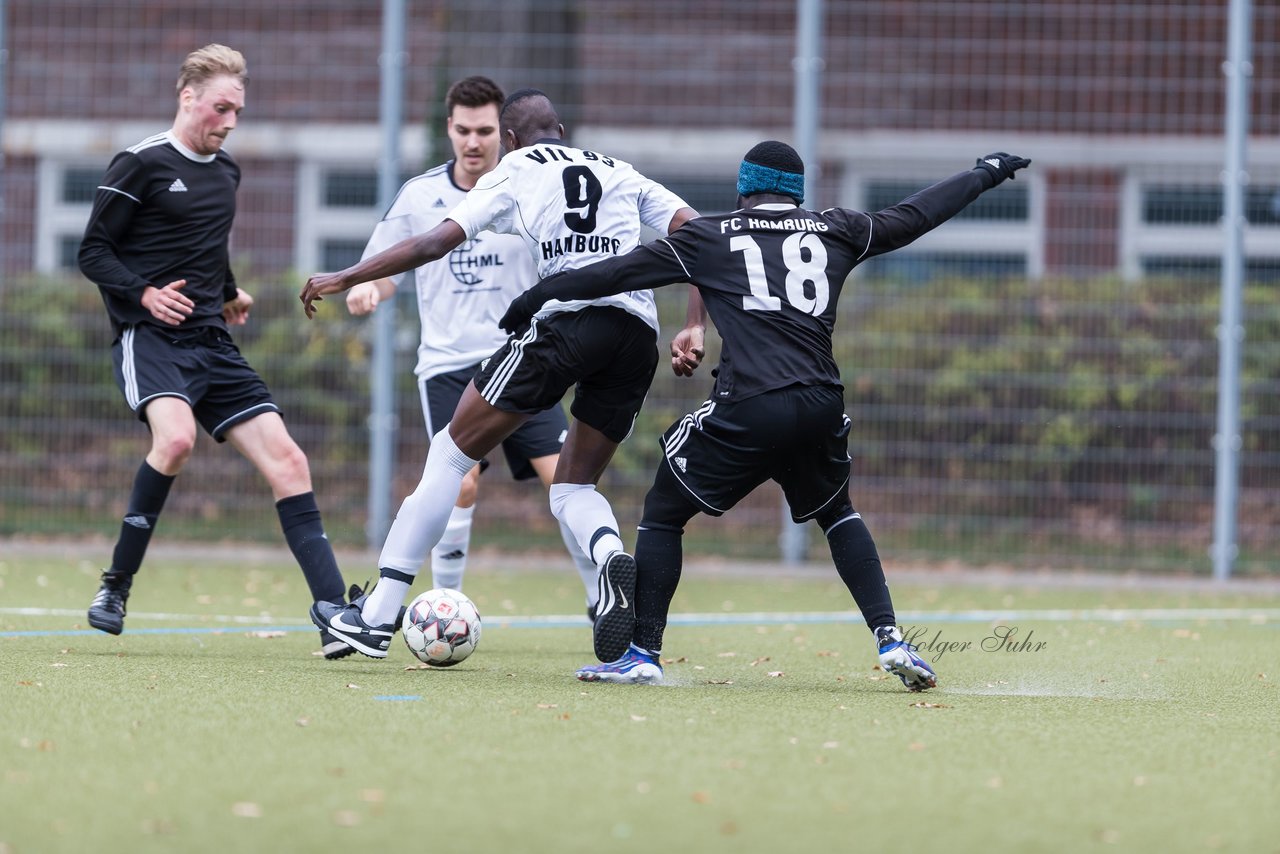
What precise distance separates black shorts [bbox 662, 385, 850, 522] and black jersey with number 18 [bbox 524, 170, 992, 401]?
6cm

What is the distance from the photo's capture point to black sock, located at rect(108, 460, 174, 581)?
6.67m

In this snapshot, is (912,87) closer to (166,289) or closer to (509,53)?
(509,53)

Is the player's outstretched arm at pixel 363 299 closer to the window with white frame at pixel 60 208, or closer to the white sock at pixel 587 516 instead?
the white sock at pixel 587 516

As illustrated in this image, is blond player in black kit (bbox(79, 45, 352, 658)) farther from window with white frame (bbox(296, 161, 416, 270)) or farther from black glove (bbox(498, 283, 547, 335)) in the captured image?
window with white frame (bbox(296, 161, 416, 270))

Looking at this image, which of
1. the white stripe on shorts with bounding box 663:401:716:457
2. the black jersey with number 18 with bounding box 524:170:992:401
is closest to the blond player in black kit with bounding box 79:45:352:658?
the white stripe on shorts with bounding box 663:401:716:457

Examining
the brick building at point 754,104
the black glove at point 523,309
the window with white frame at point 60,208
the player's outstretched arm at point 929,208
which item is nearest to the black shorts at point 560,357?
the black glove at point 523,309

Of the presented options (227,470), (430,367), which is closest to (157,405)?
(430,367)

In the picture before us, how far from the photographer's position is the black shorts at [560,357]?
5.89m

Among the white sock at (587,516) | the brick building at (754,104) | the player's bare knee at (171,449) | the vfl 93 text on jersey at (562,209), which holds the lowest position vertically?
the white sock at (587,516)

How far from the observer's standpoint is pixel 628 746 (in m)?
4.38

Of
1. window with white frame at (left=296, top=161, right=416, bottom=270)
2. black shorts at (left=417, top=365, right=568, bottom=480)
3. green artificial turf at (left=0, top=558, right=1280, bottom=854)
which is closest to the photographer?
green artificial turf at (left=0, top=558, right=1280, bottom=854)

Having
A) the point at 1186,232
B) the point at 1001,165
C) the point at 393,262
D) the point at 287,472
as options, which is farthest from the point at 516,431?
the point at 1186,232
